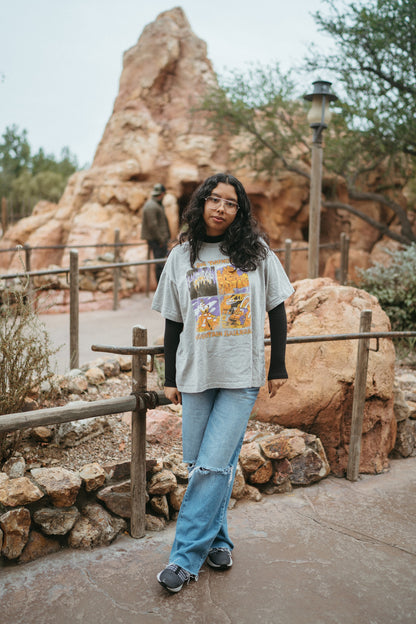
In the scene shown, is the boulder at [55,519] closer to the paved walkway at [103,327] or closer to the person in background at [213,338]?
the person in background at [213,338]

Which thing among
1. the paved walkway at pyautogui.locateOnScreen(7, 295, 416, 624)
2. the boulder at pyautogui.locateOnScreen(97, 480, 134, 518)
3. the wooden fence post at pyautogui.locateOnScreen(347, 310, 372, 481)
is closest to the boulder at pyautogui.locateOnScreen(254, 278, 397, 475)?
the wooden fence post at pyautogui.locateOnScreen(347, 310, 372, 481)

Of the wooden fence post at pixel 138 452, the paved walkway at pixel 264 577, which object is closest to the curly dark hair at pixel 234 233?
the wooden fence post at pixel 138 452

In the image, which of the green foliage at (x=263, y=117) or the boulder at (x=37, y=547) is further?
the green foliage at (x=263, y=117)

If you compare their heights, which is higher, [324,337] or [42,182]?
[42,182]

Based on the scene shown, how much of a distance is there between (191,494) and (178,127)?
11.3m

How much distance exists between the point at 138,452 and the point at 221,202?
3.98 feet

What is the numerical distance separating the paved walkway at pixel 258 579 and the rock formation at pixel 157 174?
8328mm

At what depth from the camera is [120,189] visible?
1163 centimetres

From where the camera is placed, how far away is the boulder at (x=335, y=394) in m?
3.73

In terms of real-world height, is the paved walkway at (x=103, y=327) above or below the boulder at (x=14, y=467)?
above

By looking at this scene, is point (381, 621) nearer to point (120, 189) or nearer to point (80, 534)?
point (80, 534)

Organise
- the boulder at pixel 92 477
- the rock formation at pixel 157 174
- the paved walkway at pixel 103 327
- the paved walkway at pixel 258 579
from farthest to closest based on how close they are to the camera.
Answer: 1. the rock formation at pixel 157 174
2. the paved walkway at pixel 103 327
3. the boulder at pixel 92 477
4. the paved walkway at pixel 258 579

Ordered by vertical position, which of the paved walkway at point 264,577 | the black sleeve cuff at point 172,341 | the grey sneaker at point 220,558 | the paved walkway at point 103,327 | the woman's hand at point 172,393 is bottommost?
the paved walkway at point 264,577

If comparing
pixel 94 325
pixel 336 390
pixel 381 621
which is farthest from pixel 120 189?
pixel 381 621
